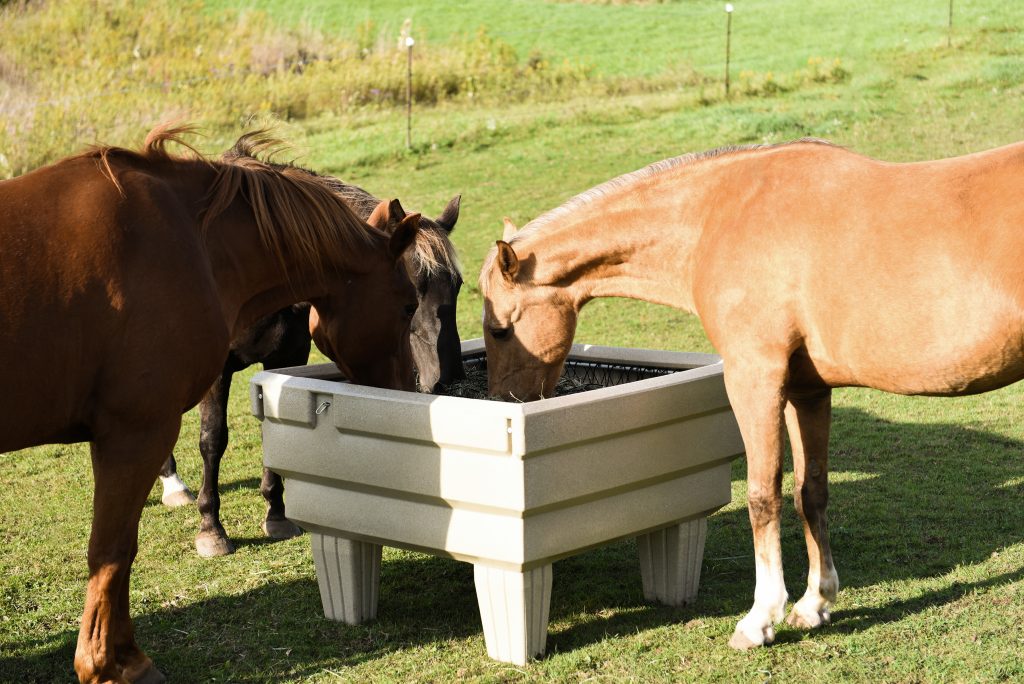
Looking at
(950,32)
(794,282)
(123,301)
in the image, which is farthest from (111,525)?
(950,32)

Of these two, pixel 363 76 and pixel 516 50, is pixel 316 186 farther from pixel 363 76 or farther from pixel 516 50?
pixel 516 50

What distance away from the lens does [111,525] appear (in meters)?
2.98

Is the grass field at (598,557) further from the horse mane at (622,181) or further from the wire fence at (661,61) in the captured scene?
the horse mane at (622,181)

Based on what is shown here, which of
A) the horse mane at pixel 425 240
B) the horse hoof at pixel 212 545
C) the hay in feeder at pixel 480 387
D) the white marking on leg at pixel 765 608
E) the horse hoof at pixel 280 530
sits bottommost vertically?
the horse hoof at pixel 280 530

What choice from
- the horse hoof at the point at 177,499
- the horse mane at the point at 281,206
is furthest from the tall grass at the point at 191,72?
the horse mane at the point at 281,206

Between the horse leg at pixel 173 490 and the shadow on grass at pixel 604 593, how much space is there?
0.77 metres

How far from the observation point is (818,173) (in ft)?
11.0

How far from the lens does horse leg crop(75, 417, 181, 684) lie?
2951 millimetres

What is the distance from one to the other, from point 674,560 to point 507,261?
1266 millimetres

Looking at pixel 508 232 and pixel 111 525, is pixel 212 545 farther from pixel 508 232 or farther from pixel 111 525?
pixel 508 232

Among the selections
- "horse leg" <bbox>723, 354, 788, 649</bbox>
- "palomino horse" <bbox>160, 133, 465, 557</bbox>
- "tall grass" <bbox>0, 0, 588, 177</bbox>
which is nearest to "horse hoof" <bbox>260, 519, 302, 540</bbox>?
"palomino horse" <bbox>160, 133, 465, 557</bbox>

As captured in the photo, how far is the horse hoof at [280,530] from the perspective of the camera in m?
4.80

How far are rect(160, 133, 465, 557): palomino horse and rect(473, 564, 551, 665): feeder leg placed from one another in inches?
43.6

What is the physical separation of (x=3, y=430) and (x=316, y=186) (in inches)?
50.5
